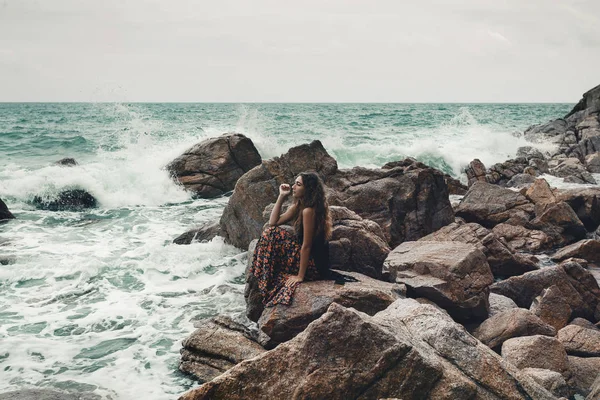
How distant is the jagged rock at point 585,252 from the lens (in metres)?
10.1

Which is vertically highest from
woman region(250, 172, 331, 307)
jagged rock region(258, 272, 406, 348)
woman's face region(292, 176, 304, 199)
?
woman's face region(292, 176, 304, 199)

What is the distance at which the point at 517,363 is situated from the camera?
5.52 m

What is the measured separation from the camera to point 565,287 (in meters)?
7.48

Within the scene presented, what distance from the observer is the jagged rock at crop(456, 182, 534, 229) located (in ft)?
40.4

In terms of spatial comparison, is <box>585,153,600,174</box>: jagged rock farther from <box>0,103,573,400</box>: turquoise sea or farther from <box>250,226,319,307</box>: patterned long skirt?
<box>250,226,319,307</box>: patterned long skirt

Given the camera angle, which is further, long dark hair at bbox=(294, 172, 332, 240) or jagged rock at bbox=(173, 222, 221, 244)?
jagged rock at bbox=(173, 222, 221, 244)

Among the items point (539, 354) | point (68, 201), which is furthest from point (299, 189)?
point (68, 201)

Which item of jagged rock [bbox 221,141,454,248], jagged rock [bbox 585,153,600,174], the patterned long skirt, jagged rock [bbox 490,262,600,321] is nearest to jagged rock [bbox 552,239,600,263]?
jagged rock [bbox 221,141,454,248]

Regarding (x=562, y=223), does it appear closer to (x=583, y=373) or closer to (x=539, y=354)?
(x=583, y=373)

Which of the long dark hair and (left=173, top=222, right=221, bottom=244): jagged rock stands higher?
the long dark hair

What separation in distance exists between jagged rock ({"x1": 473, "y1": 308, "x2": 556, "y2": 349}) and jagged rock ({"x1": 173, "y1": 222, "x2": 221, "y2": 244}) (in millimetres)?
7021

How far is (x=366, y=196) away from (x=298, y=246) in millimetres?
4409
